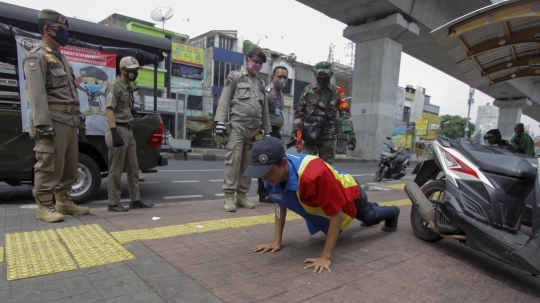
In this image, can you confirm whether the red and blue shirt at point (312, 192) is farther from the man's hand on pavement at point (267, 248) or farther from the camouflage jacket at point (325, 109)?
the camouflage jacket at point (325, 109)

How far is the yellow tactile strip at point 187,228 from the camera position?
2.87 m

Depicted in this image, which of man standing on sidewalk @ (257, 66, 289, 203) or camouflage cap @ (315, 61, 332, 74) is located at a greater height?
camouflage cap @ (315, 61, 332, 74)

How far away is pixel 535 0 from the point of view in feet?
9.38

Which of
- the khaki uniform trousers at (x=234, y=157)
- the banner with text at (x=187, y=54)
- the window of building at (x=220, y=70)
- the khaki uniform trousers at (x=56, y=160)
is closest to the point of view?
the khaki uniform trousers at (x=56, y=160)

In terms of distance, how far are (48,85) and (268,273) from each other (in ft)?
9.32

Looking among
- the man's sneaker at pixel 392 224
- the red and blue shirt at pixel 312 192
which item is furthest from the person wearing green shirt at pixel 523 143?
the red and blue shirt at pixel 312 192

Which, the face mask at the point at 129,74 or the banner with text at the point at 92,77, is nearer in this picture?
the face mask at the point at 129,74

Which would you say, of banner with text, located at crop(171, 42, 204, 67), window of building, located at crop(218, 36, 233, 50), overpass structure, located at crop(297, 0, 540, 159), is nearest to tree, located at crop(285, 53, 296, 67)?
window of building, located at crop(218, 36, 233, 50)

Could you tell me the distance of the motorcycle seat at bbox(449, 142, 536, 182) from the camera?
239 centimetres

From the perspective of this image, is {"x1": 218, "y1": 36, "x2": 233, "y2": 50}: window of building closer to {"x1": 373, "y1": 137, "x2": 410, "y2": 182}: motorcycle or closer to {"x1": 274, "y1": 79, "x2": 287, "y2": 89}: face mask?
{"x1": 373, "y1": 137, "x2": 410, "y2": 182}: motorcycle

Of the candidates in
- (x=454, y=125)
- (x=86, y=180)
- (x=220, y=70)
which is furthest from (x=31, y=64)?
(x=454, y=125)

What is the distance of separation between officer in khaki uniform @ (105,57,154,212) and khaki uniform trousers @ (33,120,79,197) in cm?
42

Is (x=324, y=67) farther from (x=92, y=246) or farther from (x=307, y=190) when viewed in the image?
(x=92, y=246)

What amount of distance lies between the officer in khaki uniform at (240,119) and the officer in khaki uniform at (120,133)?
1122mm
